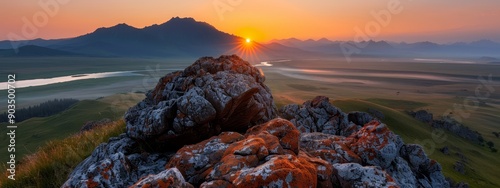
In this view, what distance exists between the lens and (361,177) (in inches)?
331

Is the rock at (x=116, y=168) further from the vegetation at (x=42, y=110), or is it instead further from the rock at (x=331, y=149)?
the vegetation at (x=42, y=110)

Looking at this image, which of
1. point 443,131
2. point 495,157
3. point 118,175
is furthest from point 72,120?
point 495,157

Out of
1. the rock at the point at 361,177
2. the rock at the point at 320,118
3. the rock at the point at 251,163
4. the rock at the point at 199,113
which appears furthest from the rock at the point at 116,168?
the rock at the point at 320,118

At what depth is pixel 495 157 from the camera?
3529 inches

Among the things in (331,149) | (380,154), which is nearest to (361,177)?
(331,149)

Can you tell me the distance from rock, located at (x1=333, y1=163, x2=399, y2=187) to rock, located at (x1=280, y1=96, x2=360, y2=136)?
13465 mm

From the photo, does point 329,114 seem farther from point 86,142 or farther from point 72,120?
point 72,120

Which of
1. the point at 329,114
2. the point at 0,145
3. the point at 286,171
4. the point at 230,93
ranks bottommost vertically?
the point at 0,145

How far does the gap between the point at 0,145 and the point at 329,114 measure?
11003 centimetres

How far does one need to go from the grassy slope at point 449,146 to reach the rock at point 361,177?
65.9m

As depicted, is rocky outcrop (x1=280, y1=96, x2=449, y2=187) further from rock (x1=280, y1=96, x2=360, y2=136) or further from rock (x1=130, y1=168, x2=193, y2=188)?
rock (x1=280, y1=96, x2=360, y2=136)

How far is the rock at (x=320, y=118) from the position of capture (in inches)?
915

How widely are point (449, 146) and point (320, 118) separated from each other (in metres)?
84.8

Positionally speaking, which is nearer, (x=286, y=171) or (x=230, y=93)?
(x=286, y=171)
